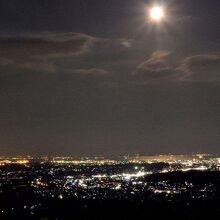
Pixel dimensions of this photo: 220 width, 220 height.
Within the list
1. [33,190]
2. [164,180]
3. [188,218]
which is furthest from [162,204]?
[164,180]

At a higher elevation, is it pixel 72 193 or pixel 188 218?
pixel 72 193

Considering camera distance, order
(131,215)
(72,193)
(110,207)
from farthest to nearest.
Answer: (72,193)
(110,207)
(131,215)

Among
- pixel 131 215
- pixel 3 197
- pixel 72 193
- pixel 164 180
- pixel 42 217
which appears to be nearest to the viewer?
pixel 42 217

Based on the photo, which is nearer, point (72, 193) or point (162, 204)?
point (162, 204)

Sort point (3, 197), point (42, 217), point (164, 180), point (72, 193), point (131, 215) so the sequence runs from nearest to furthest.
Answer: point (42, 217)
point (131, 215)
point (3, 197)
point (72, 193)
point (164, 180)

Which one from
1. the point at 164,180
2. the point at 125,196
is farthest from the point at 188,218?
the point at 164,180

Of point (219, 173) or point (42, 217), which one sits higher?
point (219, 173)

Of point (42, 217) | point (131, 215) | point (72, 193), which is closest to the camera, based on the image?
point (42, 217)

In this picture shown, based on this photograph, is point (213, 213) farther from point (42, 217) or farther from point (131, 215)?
point (42, 217)

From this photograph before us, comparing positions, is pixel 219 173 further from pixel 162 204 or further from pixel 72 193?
pixel 162 204
